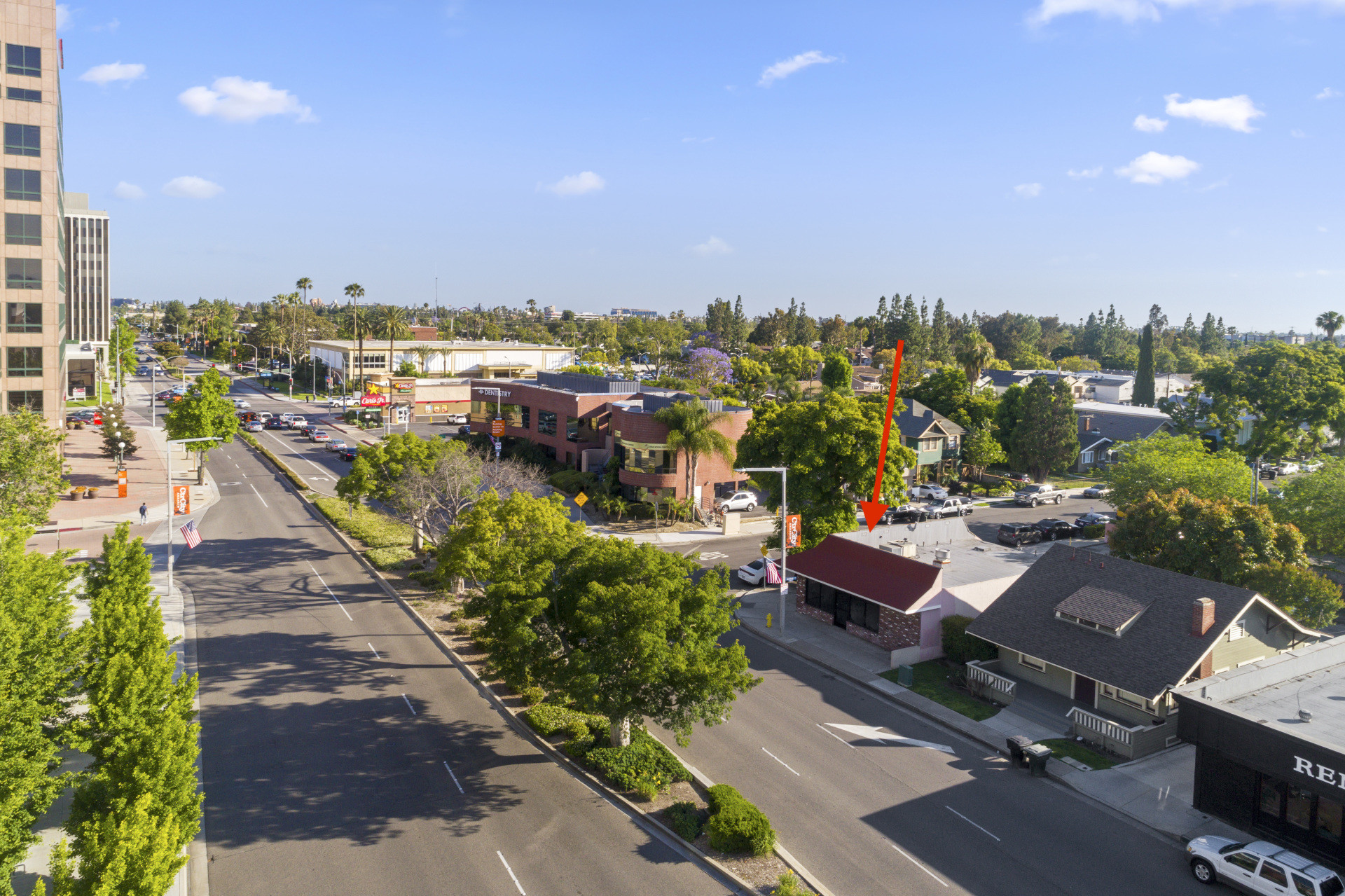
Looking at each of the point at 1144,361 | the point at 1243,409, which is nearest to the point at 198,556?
the point at 1243,409

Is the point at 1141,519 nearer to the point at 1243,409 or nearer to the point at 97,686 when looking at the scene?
the point at 97,686

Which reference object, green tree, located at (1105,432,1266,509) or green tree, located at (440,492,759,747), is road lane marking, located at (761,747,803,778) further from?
green tree, located at (1105,432,1266,509)

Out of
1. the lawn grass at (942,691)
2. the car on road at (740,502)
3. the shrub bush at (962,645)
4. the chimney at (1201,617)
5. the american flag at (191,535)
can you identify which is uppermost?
the chimney at (1201,617)

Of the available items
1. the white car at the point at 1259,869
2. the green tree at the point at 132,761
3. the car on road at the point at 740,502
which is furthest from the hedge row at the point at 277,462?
the white car at the point at 1259,869

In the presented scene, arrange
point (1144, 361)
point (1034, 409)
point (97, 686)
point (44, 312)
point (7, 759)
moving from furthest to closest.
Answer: point (1144, 361) < point (1034, 409) < point (44, 312) < point (97, 686) < point (7, 759)

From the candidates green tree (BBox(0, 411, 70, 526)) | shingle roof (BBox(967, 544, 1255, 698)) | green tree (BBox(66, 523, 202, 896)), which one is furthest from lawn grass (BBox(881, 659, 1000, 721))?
green tree (BBox(0, 411, 70, 526))

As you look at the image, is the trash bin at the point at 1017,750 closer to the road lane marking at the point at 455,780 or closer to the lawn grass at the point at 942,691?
the lawn grass at the point at 942,691
